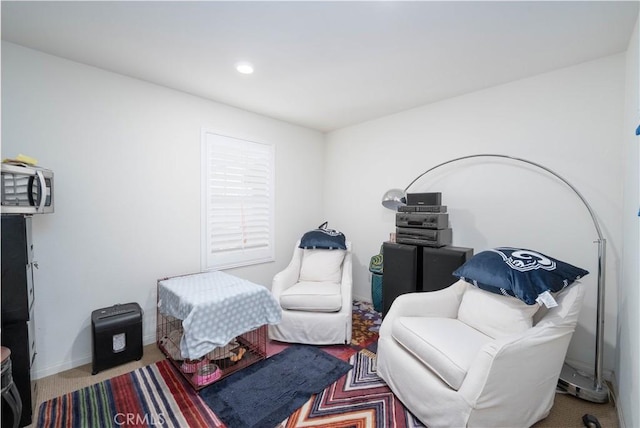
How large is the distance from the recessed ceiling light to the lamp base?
10.9 ft

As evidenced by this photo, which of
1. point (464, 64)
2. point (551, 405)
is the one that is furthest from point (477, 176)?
point (551, 405)

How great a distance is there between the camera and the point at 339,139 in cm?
400

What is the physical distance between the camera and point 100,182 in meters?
2.29

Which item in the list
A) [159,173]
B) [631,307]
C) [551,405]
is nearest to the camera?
[631,307]

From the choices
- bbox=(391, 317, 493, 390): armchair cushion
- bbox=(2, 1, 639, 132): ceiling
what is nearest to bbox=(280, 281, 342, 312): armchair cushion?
bbox=(391, 317, 493, 390): armchair cushion

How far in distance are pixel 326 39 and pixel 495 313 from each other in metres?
2.15

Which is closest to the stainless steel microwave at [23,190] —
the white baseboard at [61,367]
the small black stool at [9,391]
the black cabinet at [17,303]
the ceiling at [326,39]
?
the black cabinet at [17,303]

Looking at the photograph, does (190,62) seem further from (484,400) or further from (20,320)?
(484,400)

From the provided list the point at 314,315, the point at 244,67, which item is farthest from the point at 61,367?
the point at 244,67

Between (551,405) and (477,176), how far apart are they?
1857 mm

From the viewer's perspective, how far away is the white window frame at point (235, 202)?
9.64 ft

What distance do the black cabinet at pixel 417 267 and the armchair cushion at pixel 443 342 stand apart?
1.81 feet

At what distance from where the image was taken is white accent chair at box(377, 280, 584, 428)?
142 cm

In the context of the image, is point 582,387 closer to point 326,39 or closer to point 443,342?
point 443,342
